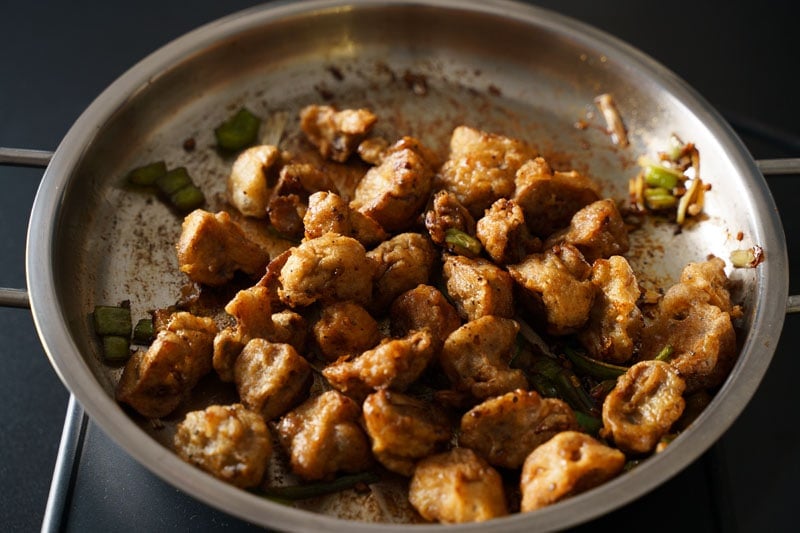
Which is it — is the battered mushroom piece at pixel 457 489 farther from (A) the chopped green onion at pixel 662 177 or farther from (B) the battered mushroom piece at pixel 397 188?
(A) the chopped green onion at pixel 662 177

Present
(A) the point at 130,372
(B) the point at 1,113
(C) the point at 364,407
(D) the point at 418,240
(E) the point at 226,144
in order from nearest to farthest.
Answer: (C) the point at 364,407
(A) the point at 130,372
(D) the point at 418,240
(E) the point at 226,144
(B) the point at 1,113

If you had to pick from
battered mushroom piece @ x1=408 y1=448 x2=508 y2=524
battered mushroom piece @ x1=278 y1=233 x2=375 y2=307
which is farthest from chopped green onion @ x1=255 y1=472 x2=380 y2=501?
battered mushroom piece @ x1=278 y1=233 x2=375 y2=307

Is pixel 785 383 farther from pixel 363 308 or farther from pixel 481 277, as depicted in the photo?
pixel 363 308

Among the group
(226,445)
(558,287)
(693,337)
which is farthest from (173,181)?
(693,337)

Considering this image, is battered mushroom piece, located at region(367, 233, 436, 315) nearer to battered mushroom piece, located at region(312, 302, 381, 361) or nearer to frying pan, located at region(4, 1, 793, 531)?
battered mushroom piece, located at region(312, 302, 381, 361)

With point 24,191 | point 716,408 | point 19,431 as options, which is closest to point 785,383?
point 716,408

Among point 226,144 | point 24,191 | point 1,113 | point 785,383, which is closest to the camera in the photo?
point 785,383

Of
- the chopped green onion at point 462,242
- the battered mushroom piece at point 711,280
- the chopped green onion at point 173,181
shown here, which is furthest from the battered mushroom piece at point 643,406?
the chopped green onion at point 173,181
